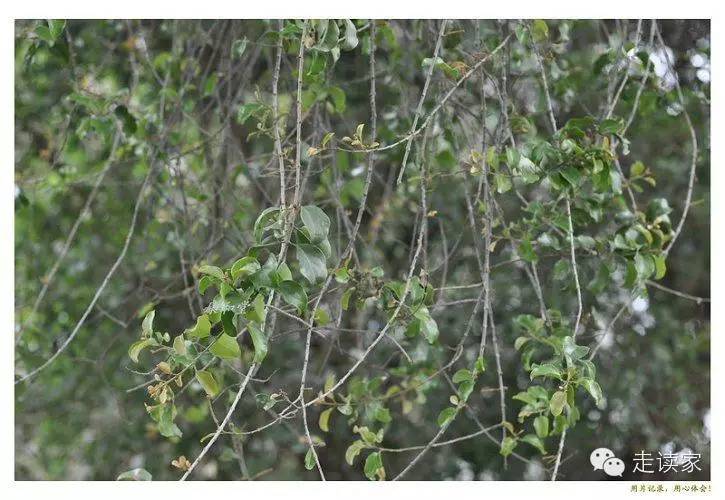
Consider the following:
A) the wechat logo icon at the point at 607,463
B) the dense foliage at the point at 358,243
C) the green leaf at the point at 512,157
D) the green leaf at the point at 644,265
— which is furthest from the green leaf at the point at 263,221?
the wechat logo icon at the point at 607,463

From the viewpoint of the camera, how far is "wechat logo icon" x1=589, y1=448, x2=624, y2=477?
162cm

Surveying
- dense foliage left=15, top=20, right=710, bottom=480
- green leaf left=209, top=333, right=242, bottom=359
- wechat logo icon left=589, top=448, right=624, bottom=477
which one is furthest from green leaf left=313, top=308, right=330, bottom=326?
wechat logo icon left=589, top=448, right=624, bottom=477

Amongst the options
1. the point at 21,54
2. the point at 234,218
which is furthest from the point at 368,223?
the point at 21,54

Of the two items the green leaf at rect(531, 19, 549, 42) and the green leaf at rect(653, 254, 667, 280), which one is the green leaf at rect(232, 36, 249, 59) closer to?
the green leaf at rect(531, 19, 549, 42)

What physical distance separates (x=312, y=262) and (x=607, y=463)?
119 cm

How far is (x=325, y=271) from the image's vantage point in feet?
2.91

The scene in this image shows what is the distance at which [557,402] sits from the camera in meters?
0.99

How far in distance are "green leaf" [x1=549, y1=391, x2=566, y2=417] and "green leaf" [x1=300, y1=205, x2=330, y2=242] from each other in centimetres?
34

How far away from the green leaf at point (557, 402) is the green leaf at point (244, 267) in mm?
391

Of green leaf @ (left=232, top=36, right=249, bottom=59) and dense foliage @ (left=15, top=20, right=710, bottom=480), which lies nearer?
dense foliage @ (left=15, top=20, right=710, bottom=480)

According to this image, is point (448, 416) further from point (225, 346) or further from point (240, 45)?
point (240, 45)

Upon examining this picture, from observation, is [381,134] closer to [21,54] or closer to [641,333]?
[21,54]

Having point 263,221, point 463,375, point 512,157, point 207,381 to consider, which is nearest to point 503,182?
point 512,157

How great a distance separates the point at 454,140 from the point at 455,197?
0.73 m
